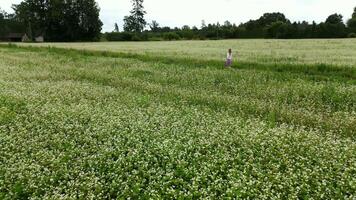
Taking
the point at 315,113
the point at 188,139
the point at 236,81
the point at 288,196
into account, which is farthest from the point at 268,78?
the point at 288,196

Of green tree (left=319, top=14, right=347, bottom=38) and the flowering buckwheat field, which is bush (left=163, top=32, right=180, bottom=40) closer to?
green tree (left=319, top=14, right=347, bottom=38)

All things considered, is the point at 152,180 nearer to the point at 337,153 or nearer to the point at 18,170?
the point at 18,170

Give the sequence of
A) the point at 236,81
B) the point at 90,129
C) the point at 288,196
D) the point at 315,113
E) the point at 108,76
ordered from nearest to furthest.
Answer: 1. the point at 288,196
2. the point at 90,129
3. the point at 315,113
4. the point at 236,81
5. the point at 108,76

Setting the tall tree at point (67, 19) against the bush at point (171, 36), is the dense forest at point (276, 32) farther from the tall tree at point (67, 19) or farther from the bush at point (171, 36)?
the tall tree at point (67, 19)

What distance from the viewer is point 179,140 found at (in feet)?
30.2

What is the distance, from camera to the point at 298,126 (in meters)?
11.0

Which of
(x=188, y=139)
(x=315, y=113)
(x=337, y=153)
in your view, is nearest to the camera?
(x=337, y=153)

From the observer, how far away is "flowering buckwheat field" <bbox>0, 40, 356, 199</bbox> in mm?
6965

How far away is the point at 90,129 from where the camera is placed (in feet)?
34.0

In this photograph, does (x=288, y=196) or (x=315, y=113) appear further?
(x=315, y=113)

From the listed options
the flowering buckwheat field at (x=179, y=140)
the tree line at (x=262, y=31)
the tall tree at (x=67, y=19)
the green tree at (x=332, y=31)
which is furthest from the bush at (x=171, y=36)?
the flowering buckwheat field at (x=179, y=140)

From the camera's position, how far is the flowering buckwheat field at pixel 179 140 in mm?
6965

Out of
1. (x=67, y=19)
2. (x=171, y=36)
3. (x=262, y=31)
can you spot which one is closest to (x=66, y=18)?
(x=67, y=19)

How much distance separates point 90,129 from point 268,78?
1133 centimetres
